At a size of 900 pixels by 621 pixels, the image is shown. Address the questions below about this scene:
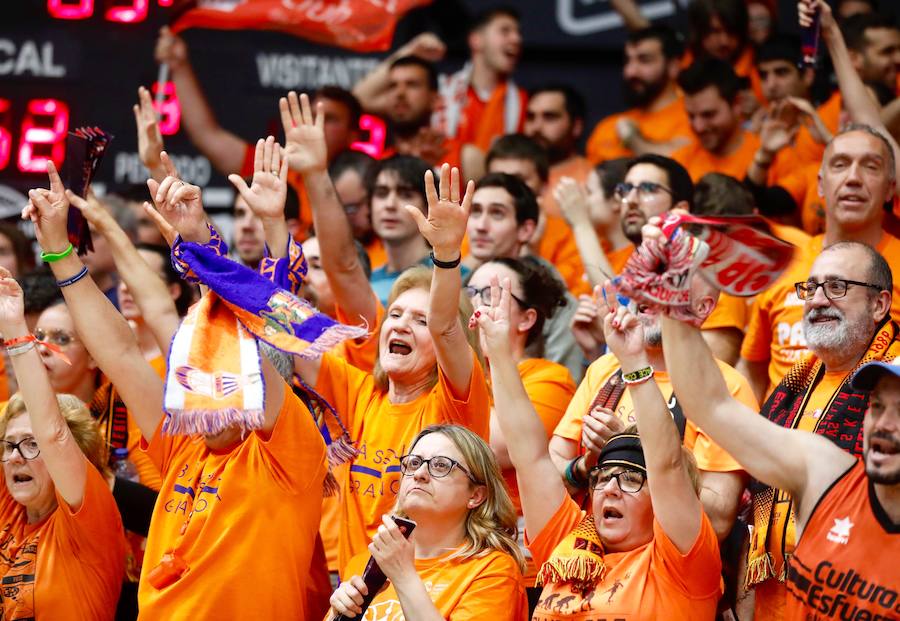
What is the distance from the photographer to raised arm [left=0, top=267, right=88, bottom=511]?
478cm

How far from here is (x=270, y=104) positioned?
8.65 meters

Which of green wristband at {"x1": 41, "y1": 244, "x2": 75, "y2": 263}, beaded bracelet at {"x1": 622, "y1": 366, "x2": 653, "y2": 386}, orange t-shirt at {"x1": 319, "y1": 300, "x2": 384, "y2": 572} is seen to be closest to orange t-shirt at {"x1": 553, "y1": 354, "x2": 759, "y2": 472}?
beaded bracelet at {"x1": 622, "y1": 366, "x2": 653, "y2": 386}

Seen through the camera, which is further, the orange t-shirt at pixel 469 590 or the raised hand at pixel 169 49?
the raised hand at pixel 169 49

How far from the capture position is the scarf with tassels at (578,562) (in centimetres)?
414

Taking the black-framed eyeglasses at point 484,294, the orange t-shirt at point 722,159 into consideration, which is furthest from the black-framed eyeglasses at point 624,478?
the orange t-shirt at point 722,159

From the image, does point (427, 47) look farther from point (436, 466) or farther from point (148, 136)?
point (436, 466)

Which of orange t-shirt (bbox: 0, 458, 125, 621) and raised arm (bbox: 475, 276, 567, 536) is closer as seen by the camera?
raised arm (bbox: 475, 276, 567, 536)

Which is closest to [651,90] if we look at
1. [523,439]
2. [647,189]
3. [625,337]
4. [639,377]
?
[647,189]

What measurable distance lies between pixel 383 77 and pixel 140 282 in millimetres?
3912

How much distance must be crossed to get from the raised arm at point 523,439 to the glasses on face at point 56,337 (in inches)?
86.8

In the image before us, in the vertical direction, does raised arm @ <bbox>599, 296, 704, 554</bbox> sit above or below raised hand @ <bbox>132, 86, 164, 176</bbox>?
below

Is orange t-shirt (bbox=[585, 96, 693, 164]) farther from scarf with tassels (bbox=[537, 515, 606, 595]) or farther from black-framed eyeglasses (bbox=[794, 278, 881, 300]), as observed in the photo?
scarf with tassels (bbox=[537, 515, 606, 595])

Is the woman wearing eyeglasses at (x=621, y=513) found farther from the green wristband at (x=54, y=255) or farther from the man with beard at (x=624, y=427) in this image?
the green wristband at (x=54, y=255)

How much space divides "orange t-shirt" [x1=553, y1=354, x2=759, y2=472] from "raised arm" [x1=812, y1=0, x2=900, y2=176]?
1841 mm
